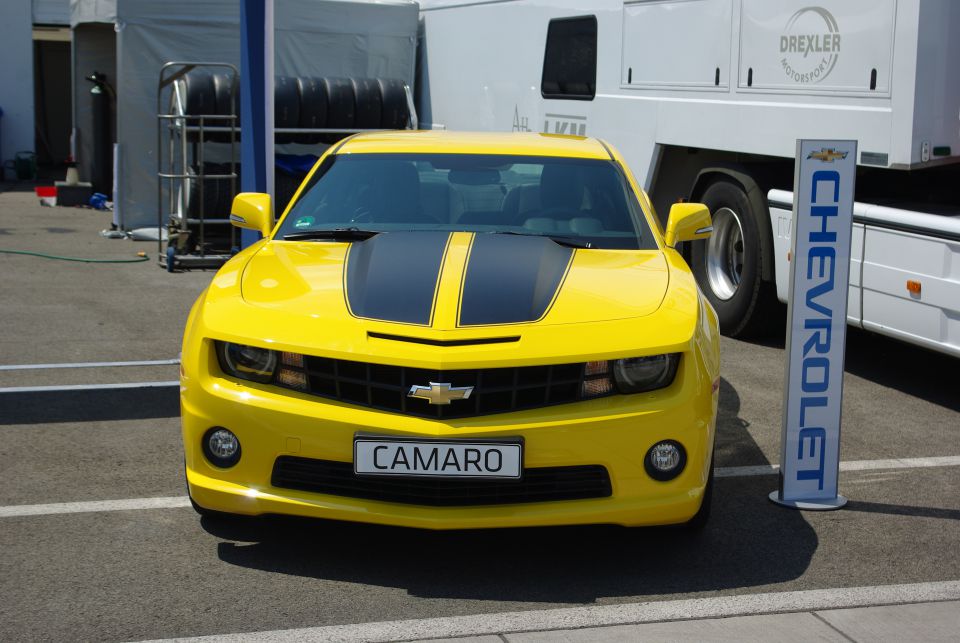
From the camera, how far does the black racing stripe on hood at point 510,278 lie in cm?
428

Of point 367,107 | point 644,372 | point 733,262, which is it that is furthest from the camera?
point 367,107

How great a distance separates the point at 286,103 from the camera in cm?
1433

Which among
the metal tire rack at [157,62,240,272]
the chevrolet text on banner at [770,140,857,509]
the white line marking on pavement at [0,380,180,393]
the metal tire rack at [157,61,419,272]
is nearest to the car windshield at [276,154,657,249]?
the chevrolet text on banner at [770,140,857,509]

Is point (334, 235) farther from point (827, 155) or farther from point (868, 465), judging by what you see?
point (868, 465)

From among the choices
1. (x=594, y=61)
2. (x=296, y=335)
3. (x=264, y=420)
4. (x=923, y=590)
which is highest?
(x=594, y=61)

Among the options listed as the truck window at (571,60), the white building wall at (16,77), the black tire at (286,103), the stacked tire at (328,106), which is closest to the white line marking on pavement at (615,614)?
the truck window at (571,60)

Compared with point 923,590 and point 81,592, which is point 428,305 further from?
point 923,590

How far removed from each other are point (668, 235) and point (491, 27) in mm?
7931

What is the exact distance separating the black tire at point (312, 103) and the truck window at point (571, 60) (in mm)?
3669

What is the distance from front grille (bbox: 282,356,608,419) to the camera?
13.4 feet

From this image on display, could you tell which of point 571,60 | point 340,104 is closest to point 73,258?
point 340,104

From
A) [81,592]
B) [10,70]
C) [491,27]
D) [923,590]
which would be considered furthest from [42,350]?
[10,70]

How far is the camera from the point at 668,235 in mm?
5543

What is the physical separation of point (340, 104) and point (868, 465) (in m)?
10.1
